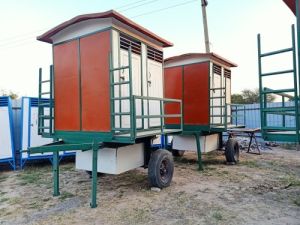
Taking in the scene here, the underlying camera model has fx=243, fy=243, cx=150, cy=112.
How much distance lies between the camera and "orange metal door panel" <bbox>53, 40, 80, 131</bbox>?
4.51 metres

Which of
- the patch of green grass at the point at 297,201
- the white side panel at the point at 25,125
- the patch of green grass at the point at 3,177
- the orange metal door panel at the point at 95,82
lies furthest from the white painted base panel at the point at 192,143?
the patch of green grass at the point at 3,177

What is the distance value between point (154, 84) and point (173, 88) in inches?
81.8

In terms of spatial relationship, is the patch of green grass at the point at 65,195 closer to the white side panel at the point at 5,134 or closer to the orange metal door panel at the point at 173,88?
the white side panel at the point at 5,134

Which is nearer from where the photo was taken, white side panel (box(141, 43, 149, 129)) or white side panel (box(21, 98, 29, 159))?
white side panel (box(141, 43, 149, 129))

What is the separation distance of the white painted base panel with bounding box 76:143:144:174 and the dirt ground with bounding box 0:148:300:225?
50 cm

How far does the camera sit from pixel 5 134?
22.3 feet

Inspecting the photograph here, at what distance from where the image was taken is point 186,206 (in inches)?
151

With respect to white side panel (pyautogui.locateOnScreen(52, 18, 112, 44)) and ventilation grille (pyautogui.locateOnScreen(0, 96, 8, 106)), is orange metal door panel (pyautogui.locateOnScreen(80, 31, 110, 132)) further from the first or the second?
ventilation grille (pyautogui.locateOnScreen(0, 96, 8, 106))

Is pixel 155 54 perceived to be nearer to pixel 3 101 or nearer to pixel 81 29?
pixel 81 29

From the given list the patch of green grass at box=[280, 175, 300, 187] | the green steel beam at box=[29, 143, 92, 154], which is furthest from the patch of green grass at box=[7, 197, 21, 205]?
the patch of green grass at box=[280, 175, 300, 187]

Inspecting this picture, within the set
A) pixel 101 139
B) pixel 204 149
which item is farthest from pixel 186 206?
pixel 204 149

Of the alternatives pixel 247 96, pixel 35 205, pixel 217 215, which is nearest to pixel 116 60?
pixel 35 205

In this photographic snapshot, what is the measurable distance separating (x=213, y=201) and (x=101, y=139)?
7.04 feet

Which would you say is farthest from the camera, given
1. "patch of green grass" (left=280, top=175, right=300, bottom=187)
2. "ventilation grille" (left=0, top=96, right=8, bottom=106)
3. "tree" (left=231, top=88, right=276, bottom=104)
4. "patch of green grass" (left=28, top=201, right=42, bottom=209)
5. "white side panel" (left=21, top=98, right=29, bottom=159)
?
"tree" (left=231, top=88, right=276, bottom=104)
